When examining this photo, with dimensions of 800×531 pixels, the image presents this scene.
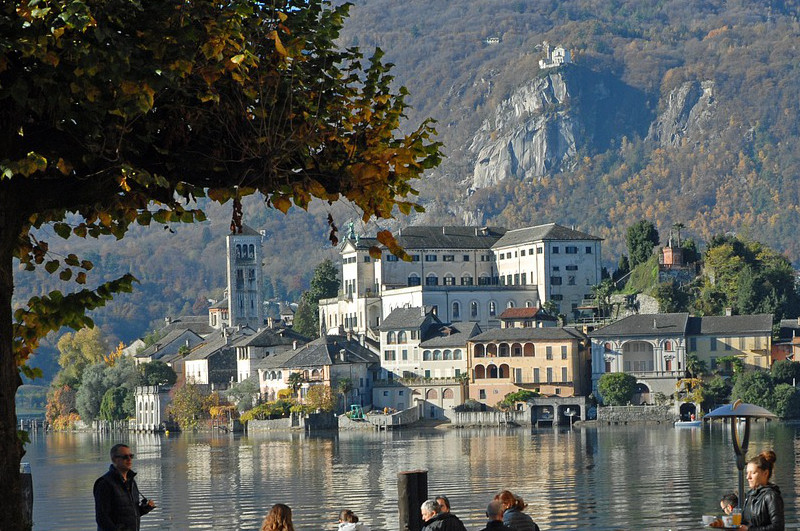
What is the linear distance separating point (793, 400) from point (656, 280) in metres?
25.6

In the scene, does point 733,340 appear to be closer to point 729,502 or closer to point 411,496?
point 729,502

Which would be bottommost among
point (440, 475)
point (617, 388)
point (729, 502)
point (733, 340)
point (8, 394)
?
point (440, 475)

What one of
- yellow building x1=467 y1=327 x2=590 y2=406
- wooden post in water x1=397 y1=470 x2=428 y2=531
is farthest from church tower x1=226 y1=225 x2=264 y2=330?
wooden post in water x1=397 y1=470 x2=428 y2=531

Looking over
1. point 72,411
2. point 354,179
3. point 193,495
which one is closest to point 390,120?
point 354,179

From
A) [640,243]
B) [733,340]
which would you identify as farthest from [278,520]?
[640,243]

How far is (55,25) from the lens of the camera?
10867mm

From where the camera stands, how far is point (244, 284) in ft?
636

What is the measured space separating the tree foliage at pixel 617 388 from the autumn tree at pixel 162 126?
366 ft

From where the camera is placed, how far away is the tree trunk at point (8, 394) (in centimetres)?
1166

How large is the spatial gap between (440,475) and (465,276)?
87.1 meters

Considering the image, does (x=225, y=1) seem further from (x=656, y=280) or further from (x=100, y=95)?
(x=656, y=280)

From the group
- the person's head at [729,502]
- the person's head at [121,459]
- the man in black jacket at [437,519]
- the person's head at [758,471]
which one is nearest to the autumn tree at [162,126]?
the person's head at [121,459]

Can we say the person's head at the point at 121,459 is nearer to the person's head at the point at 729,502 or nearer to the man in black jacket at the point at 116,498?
the man in black jacket at the point at 116,498

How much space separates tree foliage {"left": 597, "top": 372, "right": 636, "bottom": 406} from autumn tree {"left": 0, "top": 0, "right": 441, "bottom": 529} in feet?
366
